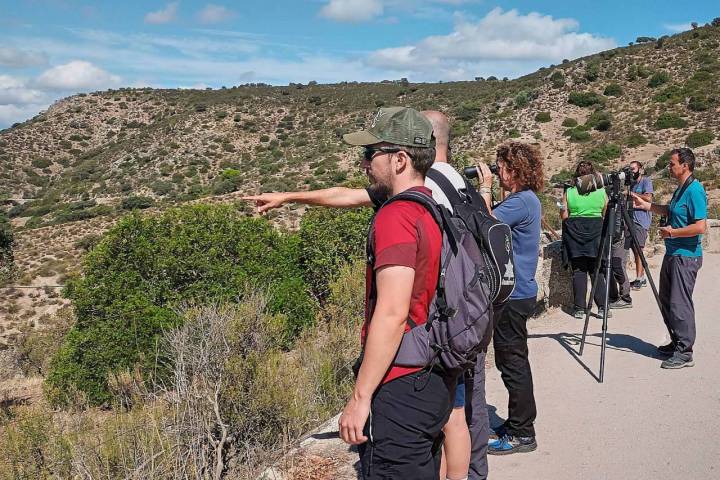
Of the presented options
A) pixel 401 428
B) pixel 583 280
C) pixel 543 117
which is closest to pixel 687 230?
pixel 583 280

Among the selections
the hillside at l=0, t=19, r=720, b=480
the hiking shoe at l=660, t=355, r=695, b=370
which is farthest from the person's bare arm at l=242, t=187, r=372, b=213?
the hiking shoe at l=660, t=355, r=695, b=370

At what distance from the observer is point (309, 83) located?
6850 cm

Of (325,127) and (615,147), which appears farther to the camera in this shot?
(325,127)

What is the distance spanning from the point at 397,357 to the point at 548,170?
3226 cm

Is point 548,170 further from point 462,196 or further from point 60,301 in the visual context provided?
point 462,196

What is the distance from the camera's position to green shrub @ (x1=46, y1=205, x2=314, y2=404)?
380 inches

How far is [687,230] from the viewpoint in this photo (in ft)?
16.2

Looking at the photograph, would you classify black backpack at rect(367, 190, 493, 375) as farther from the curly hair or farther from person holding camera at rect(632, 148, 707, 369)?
person holding camera at rect(632, 148, 707, 369)

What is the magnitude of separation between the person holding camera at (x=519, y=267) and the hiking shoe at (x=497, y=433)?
3.9 inches

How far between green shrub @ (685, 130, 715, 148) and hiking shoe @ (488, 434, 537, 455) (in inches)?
1126

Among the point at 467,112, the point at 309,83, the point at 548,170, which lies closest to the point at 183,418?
the point at 548,170

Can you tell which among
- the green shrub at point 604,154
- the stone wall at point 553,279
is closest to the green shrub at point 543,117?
the green shrub at point 604,154

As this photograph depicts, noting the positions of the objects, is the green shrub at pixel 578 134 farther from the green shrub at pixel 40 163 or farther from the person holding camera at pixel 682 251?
the green shrub at pixel 40 163

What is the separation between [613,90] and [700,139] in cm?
1199
